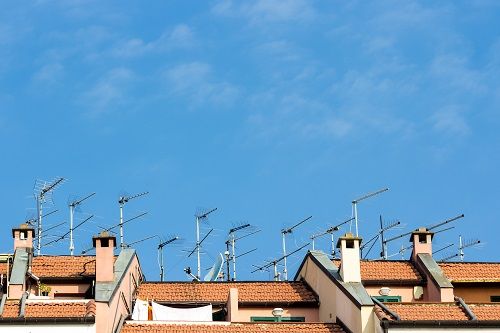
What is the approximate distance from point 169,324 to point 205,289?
6.73 metres

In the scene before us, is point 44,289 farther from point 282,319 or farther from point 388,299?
point 388,299

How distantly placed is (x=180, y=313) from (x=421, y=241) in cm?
1168

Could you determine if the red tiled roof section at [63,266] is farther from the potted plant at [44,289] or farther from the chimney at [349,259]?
the chimney at [349,259]

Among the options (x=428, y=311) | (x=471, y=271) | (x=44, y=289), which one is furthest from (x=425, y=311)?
(x=44, y=289)

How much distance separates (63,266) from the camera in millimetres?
61531

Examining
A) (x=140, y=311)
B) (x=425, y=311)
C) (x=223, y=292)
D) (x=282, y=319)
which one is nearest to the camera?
(x=425, y=311)

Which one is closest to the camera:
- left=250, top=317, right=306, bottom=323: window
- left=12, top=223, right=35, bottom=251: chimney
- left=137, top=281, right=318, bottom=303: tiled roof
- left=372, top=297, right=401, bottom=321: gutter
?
left=372, top=297, right=401, bottom=321: gutter

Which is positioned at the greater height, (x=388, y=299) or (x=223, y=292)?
(x=223, y=292)

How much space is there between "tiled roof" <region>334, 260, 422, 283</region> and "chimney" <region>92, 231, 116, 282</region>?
1009 centimetres

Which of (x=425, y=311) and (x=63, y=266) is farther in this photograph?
(x=63, y=266)

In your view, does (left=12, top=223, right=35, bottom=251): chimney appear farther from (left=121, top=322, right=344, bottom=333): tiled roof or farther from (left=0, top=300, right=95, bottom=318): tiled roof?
(left=121, top=322, right=344, bottom=333): tiled roof

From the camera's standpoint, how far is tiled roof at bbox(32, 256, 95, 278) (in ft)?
199

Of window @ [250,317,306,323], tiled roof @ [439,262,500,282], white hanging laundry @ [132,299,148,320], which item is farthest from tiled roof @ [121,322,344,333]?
tiled roof @ [439,262,500,282]

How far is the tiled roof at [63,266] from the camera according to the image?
60.7 m
